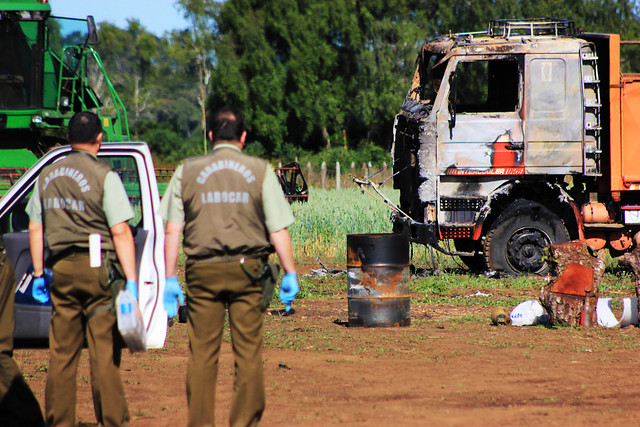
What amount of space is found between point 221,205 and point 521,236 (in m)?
8.49

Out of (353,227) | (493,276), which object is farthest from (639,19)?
(493,276)

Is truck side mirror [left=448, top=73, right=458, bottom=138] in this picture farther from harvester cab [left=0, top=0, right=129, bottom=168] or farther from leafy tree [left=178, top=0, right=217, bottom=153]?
leafy tree [left=178, top=0, right=217, bottom=153]

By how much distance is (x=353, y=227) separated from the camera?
57.9ft

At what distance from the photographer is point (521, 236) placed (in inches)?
491

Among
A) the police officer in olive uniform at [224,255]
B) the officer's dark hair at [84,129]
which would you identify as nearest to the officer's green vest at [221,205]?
the police officer in olive uniform at [224,255]

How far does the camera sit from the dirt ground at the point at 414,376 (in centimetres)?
574

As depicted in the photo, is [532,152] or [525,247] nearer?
[532,152]

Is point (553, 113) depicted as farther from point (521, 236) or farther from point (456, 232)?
point (456, 232)

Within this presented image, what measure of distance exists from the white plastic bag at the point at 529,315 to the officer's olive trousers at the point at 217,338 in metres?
5.28

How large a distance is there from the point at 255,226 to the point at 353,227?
12.8m

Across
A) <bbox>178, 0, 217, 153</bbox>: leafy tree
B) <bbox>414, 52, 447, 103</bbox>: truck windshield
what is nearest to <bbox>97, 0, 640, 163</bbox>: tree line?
<bbox>178, 0, 217, 153</bbox>: leafy tree

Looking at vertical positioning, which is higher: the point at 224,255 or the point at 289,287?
the point at 224,255

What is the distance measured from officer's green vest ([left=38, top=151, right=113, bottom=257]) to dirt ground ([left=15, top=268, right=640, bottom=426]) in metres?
1.44

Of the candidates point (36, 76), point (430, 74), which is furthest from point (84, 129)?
point (36, 76)
